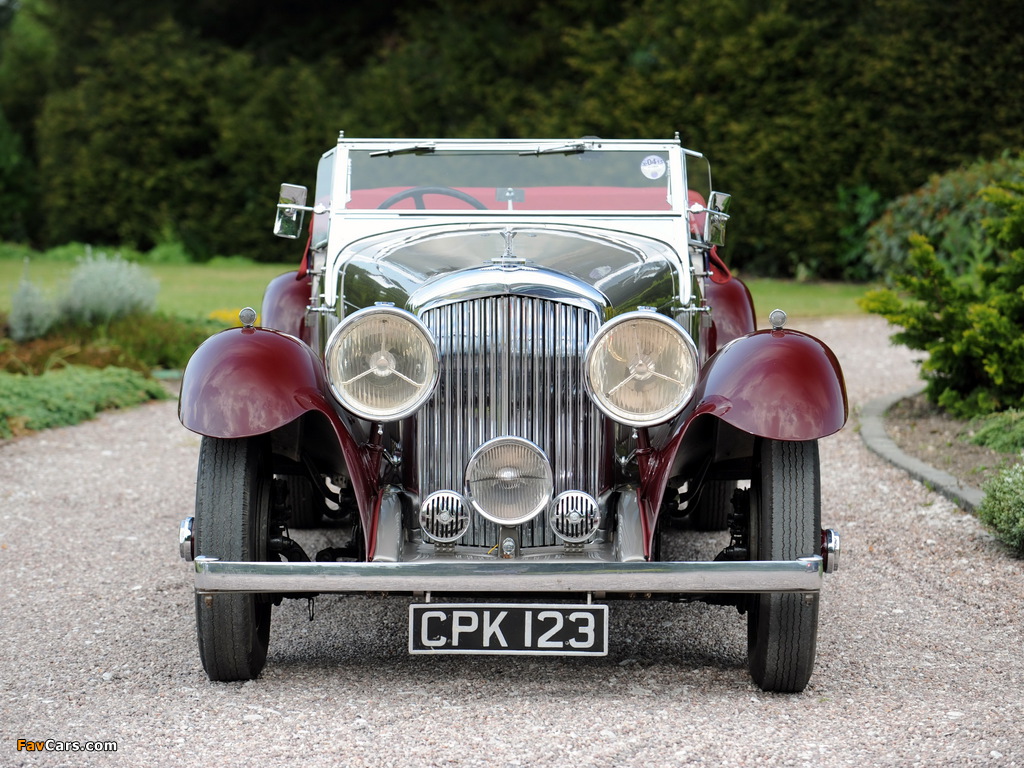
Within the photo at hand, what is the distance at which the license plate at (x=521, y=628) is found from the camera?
10.1 ft

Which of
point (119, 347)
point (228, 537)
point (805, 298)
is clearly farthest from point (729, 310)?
point (805, 298)

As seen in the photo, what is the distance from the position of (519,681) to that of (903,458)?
3.54 m

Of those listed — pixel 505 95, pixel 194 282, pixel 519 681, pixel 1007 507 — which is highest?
pixel 505 95

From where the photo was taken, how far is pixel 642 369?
319cm

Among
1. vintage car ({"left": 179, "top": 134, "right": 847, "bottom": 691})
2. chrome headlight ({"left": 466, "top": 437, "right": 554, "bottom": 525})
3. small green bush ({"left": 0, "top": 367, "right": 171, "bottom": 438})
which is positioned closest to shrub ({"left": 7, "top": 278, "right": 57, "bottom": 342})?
small green bush ({"left": 0, "top": 367, "right": 171, "bottom": 438})

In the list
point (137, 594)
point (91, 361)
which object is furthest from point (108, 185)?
point (137, 594)

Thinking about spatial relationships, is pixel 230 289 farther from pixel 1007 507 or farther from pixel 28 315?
pixel 1007 507

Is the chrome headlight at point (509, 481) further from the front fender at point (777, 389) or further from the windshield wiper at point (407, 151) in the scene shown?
the windshield wiper at point (407, 151)

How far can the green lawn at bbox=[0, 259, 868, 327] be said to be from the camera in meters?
12.3

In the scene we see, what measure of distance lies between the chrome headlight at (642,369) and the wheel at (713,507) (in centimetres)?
199

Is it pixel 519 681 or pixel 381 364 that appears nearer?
pixel 381 364

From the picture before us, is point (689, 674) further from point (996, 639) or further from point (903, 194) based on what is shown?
point (903, 194)

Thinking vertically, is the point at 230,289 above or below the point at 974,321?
below

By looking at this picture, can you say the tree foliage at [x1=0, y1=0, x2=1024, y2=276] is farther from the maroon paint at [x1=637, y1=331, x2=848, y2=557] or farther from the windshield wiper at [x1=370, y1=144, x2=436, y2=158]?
the maroon paint at [x1=637, y1=331, x2=848, y2=557]
